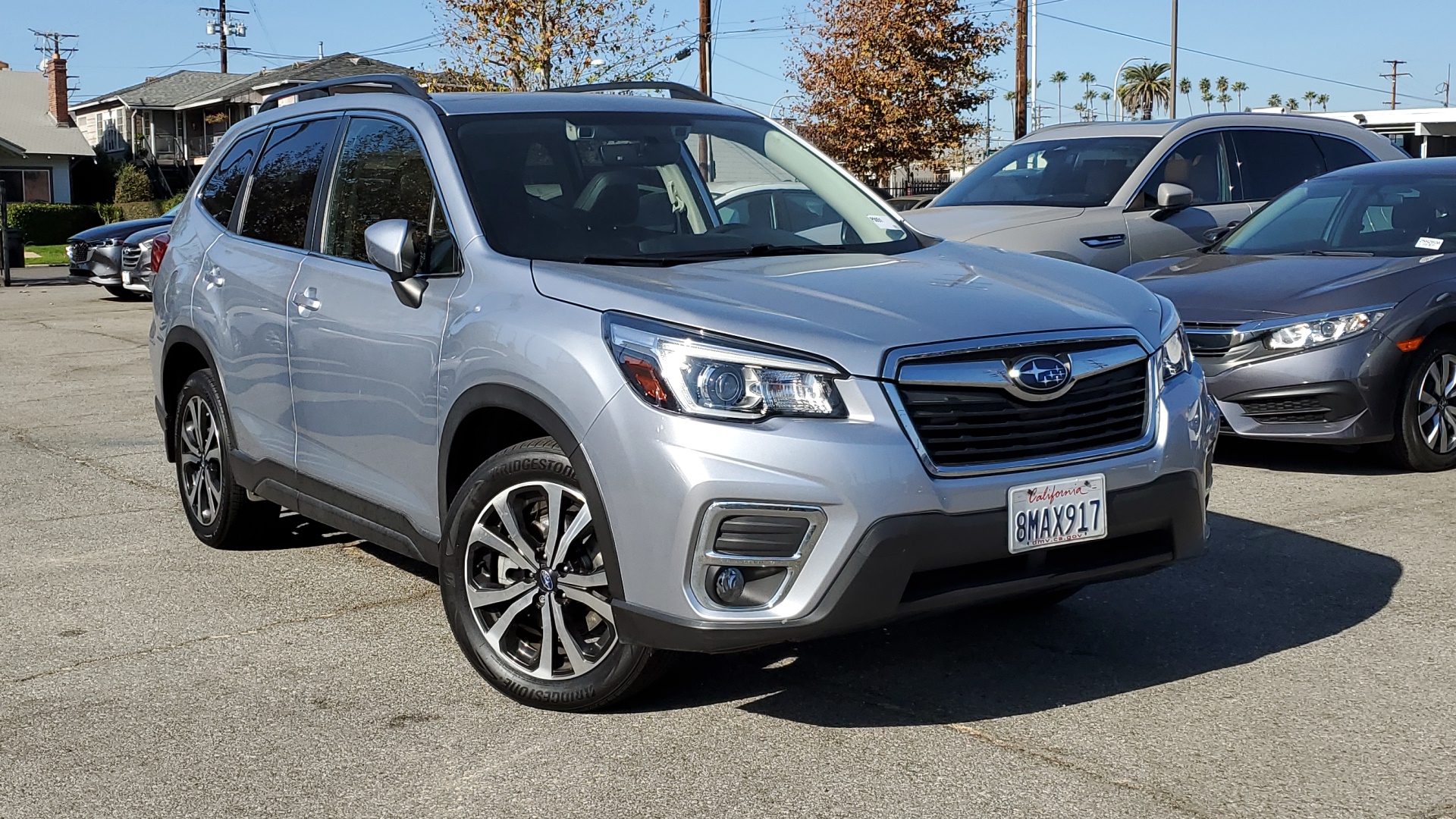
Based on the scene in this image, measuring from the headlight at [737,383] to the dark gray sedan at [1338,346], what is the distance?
376cm

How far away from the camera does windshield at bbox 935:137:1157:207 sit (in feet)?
35.2

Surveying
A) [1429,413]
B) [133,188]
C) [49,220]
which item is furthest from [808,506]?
[133,188]

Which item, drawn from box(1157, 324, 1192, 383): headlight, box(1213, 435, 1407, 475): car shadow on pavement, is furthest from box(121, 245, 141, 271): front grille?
box(1157, 324, 1192, 383): headlight

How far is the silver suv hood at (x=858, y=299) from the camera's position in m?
3.78

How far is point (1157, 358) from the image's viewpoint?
4.24m

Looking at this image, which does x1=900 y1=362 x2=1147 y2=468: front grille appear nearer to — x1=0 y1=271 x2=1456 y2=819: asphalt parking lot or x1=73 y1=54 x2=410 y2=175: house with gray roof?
x1=0 y1=271 x2=1456 y2=819: asphalt parking lot

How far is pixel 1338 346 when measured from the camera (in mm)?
7332

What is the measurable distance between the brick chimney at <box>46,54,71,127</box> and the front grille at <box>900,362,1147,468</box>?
63901mm

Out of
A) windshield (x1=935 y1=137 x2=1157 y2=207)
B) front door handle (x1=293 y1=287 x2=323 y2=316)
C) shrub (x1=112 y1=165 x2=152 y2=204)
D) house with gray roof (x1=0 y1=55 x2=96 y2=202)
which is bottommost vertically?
front door handle (x1=293 y1=287 x2=323 y2=316)

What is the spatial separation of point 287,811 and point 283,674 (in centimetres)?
112

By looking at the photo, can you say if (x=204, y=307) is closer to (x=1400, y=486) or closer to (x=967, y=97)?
(x=1400, y=486)

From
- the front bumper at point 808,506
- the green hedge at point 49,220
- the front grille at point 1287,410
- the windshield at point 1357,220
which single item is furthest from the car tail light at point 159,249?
the green hedge at point 49,220

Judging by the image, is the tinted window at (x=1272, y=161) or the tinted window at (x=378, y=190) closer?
the tinted window at (x=378, y=190)

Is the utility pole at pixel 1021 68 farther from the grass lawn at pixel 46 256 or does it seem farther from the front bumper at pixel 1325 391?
the front bumper at pixel 1325 391
